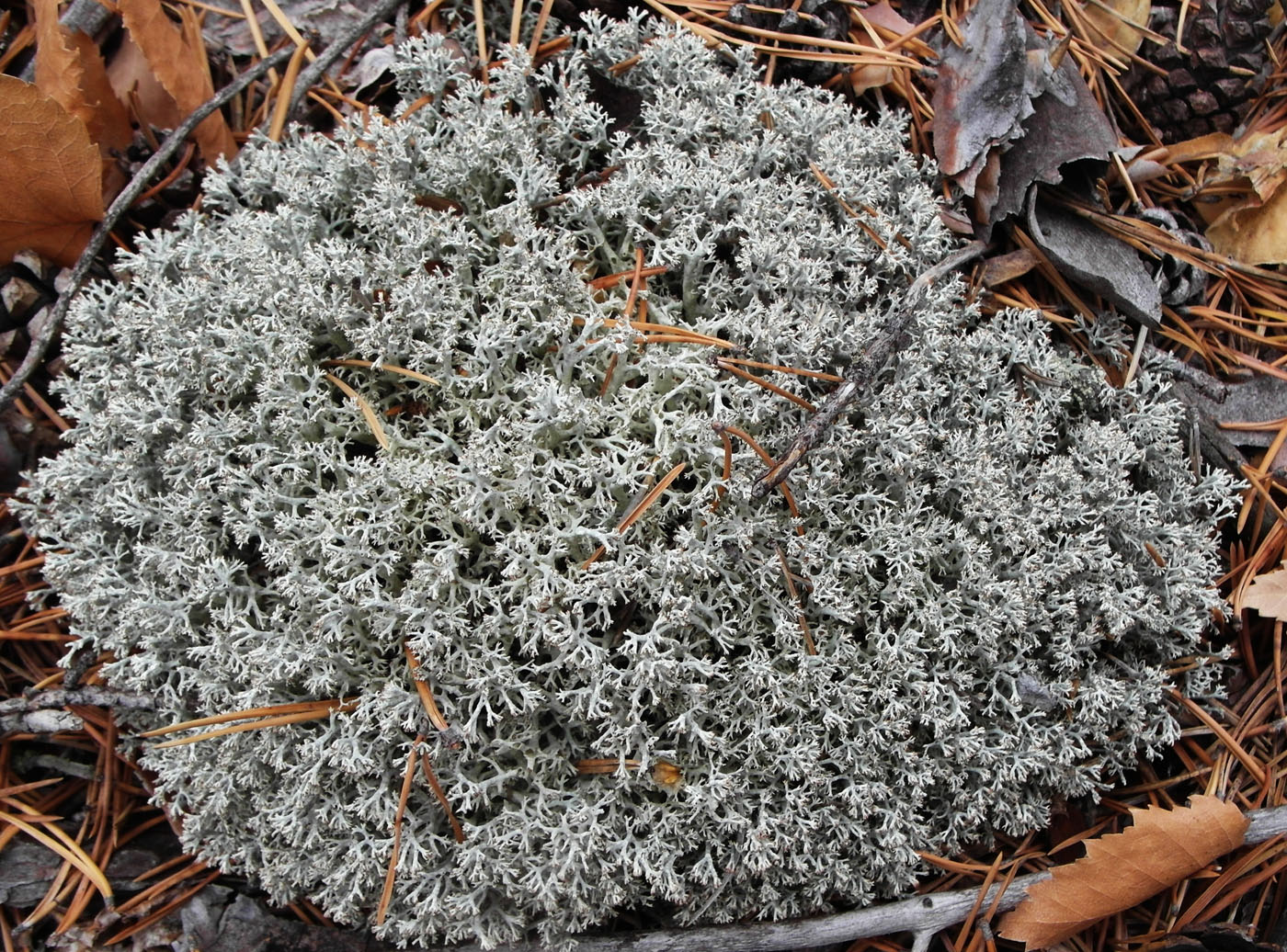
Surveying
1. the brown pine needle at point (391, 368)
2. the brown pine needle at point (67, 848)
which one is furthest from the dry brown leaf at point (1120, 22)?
the brown pine needle at point (67, 848)

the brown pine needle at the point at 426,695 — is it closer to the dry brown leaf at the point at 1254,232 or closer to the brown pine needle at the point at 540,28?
the brown pine needle at the point at 540,28

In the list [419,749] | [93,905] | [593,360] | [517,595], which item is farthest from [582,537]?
[93,905]

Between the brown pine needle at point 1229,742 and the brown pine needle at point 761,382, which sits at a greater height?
the brown pine needle at point 761,382

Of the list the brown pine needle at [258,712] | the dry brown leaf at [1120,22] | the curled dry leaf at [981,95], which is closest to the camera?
the brown pine needle at [258,712]

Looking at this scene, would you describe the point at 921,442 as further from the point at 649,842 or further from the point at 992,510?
the point at 649,842

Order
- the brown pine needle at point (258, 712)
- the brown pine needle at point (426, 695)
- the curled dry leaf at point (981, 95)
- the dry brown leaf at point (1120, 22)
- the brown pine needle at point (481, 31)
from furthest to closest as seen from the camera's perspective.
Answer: the dry brown leaf at point (1120, 22), the brown pine needle at point (481, 31), the curled dry leaf at point (981, 95), the brown pine needle at point (258, 712), the brown pine needle at point (426, 695)

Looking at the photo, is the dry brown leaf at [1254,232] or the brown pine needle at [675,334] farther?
the dry brown leaf at [1254,232]
